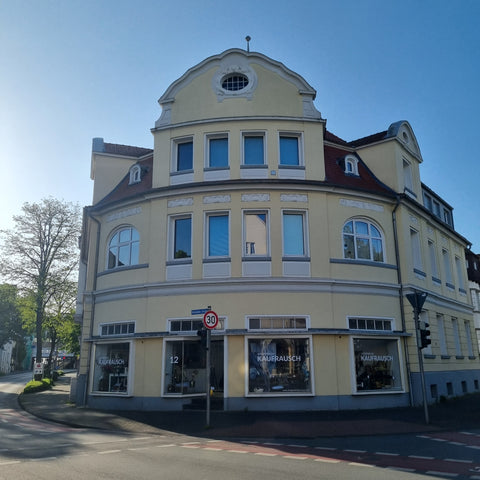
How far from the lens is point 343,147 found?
22.4m

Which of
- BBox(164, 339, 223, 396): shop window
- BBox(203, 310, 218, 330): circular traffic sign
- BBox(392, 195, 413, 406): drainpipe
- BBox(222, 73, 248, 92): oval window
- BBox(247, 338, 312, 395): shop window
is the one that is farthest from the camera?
BBox(222, 73, 248, 92): oval window

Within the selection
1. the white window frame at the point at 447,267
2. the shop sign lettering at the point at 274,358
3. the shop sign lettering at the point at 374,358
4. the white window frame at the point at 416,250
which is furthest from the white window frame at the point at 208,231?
the white window frame at the point at 447,267

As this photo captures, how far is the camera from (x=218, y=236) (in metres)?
18.8

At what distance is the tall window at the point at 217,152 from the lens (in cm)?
1978

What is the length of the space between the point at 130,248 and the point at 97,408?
21.7ft

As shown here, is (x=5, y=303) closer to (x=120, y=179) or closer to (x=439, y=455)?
(x=120, y=179)

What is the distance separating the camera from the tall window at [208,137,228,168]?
779 inches

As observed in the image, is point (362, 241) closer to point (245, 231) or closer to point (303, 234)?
point (303, 234)

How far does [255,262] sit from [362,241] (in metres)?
4.77

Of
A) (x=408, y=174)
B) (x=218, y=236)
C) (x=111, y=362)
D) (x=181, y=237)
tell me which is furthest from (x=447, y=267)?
(x=111, y=362)

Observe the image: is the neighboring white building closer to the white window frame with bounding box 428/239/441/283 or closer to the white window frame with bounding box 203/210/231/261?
the white window frame with bounding box 203/210/231/261

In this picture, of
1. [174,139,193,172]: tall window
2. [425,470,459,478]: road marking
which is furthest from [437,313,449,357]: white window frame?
[425,470,459,478]: road marking

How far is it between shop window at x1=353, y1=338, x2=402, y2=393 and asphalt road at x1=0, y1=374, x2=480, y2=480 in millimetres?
5516

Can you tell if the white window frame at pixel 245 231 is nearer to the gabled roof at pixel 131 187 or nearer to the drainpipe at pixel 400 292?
the gabled roof at pixel 131 187
